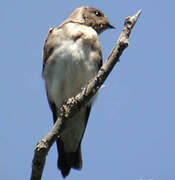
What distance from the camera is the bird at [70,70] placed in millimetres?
7016

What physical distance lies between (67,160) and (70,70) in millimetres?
1428

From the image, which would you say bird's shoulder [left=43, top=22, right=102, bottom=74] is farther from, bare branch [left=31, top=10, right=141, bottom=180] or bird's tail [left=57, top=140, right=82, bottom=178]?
bare branch [left=31, top=10, right=141, bottom=180]

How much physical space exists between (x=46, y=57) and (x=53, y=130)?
2.07 m

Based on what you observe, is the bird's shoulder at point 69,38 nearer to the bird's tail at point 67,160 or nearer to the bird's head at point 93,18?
the bird's head at point 93,18

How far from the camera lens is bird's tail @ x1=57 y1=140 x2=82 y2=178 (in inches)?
272

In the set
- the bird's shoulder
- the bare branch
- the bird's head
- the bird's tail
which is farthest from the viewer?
the bird's head

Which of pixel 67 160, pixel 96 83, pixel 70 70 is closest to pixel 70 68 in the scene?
pixel 70 70

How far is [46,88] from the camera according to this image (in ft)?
24.6

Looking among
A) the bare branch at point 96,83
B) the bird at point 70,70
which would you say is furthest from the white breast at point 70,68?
the bare branch at point 96,83

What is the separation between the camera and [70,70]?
6.99 meters

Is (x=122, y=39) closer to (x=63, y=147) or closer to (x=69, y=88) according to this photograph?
(x=69, y=88)

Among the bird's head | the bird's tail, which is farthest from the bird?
the bird's head

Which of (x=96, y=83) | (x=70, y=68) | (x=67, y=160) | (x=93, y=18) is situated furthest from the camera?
(x=93, y=18)

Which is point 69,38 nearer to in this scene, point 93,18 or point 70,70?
point 70,70
